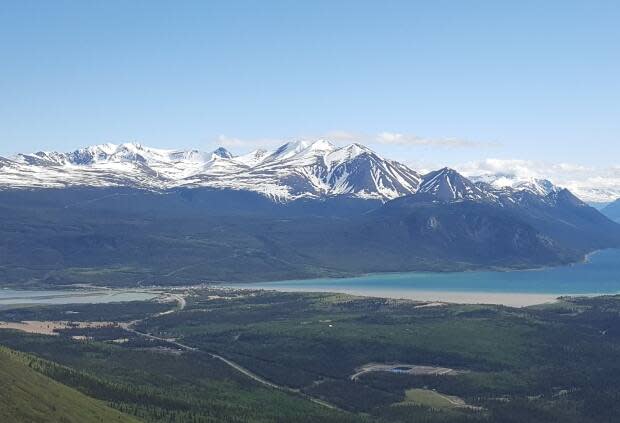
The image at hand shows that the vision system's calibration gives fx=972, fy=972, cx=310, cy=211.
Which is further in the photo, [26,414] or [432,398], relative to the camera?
[432,398]

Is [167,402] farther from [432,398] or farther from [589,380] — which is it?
[589,380]

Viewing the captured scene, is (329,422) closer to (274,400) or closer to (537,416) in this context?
(274,400)

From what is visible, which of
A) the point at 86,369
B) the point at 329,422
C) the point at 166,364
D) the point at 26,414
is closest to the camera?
the point at 26,414

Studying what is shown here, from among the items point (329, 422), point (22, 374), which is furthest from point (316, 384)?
point (22, 374)

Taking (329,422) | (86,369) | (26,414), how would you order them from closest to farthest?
1. (26,414)
2. (329,422)
3. (86,369)

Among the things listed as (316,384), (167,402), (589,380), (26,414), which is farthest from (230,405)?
(589,380)

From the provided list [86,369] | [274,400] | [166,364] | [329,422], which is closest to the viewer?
[329,422]
